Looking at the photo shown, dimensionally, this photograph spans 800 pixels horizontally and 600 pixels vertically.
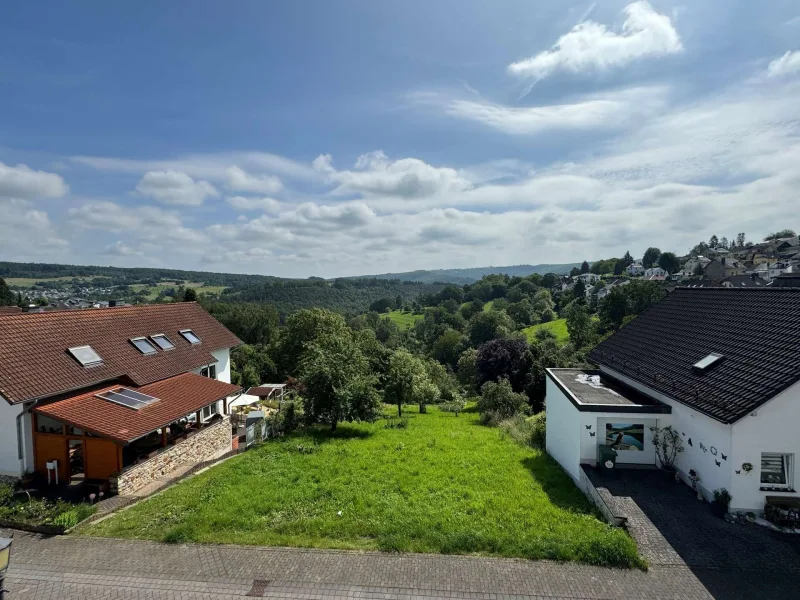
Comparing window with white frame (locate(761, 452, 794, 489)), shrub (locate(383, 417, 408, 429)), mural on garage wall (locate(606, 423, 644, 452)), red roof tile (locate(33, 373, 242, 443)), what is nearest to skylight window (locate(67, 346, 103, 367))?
red roof tile (locate(33, 373, 242, 443))

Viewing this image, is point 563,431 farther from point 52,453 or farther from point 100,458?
point 52,453

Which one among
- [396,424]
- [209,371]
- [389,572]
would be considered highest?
[209,371]

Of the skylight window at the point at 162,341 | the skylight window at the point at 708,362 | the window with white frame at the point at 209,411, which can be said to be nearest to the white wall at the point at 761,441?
the skylight window at the point at 708,362

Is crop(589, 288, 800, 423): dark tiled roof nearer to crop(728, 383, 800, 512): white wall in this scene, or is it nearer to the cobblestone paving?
crop(728, 383, 800, 512): white wall

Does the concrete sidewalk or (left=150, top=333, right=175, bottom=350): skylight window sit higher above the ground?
(left=150, top=333, right=175, bottom=350): skylight window

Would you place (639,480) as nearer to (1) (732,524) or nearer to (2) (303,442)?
(1) (732,524)

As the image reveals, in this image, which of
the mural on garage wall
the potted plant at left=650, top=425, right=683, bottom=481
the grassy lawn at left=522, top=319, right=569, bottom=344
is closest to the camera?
the potted plant at left=650, top=425, right=683, bottom=481

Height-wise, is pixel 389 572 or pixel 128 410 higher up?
pixel 128 410

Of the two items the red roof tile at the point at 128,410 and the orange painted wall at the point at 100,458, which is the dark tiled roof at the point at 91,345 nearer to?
the red roof tile at the point at 128,410

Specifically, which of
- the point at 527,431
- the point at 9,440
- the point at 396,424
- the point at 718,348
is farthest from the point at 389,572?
the point at 396,424
